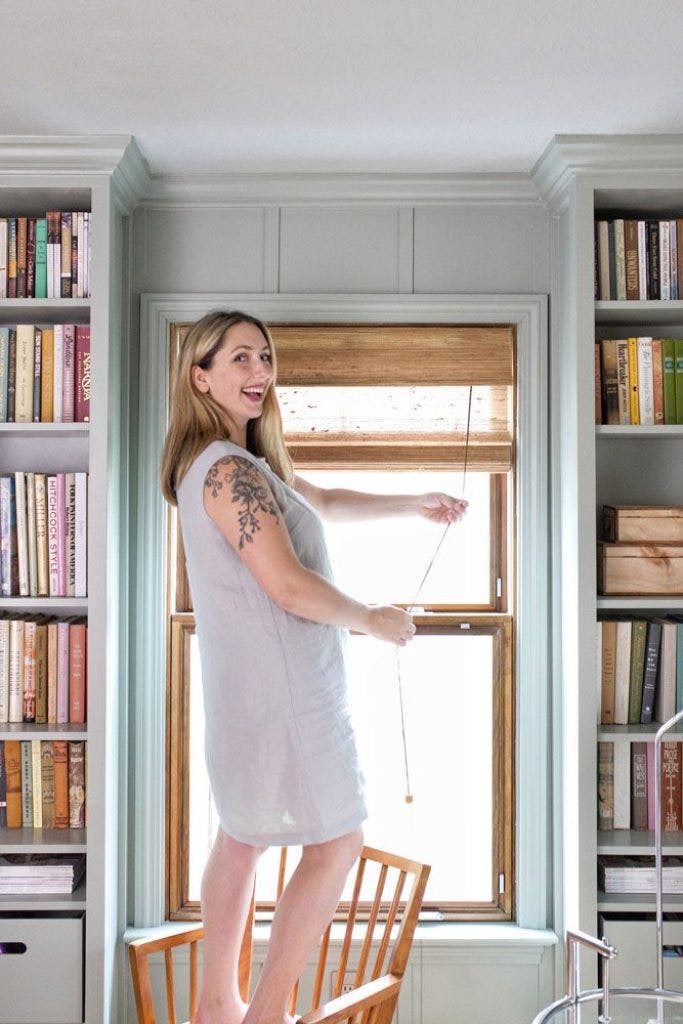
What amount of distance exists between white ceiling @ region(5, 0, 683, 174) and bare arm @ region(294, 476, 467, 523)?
93 cm

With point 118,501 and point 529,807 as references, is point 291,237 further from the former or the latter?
point 529,807

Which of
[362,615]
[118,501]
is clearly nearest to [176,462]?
[362,615]

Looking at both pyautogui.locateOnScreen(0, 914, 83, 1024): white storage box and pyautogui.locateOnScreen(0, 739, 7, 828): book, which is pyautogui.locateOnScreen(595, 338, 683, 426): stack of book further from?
pyautogui.locateOnScreen(0, 914, 83, 1024): white storage box

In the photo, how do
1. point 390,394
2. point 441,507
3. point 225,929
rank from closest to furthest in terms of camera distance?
1. point 225,929
2. point 441,507
3. point 390,394

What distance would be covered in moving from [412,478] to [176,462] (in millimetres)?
1052

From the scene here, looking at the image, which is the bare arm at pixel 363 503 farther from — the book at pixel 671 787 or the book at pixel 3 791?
the book at pixel 3 791

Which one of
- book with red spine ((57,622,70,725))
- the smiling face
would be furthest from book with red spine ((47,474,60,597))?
the smiling face

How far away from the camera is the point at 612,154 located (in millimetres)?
2773

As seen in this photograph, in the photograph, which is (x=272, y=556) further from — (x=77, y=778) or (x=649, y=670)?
(x=649, y=670)

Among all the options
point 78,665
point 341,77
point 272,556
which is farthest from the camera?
point 78,665

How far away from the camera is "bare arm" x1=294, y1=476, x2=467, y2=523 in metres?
2.56

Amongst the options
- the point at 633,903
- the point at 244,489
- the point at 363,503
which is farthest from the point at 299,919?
the point at 633,903

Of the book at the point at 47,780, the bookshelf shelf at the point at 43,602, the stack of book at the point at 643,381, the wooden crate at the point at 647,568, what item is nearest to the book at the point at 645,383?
the stack of book at the point at 643,381

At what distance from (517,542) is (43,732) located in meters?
1.43
